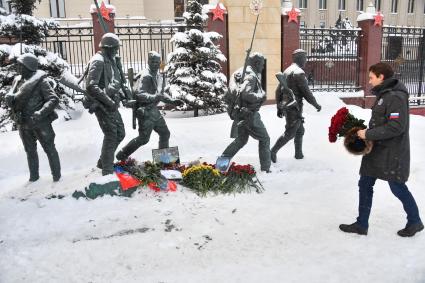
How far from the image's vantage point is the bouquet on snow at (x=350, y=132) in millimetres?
4051

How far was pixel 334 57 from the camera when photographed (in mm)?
16312

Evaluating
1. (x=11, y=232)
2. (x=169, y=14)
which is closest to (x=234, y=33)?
(x=11, y=232)

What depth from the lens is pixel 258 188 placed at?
227 inches

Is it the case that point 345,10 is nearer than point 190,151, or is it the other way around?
point 190,151

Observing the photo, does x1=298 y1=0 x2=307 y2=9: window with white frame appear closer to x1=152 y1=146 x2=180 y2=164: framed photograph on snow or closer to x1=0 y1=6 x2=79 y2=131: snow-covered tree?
x1=0 y1=6 x2=79 y2=131: snow-covered tree

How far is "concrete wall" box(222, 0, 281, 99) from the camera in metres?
12.3

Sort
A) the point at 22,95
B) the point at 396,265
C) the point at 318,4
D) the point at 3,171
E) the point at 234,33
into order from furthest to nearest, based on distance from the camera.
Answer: the point at 318,4 → the point at 234,33 → the point at 3,171 → the point at 22,95 → the point at 396,265

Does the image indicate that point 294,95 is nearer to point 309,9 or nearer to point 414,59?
point 414,59

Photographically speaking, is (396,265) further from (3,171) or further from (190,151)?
(3,171)

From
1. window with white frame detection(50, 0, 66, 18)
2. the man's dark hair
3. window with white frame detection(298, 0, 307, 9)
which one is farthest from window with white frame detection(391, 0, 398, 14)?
the man's dark hair

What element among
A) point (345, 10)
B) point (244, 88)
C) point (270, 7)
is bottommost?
point (244, 88)

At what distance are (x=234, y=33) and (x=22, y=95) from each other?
804cm

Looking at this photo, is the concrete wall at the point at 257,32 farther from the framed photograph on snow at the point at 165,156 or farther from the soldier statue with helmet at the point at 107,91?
the soldier statue with helmet at the point at 107,91

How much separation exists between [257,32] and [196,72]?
8.76 feet
